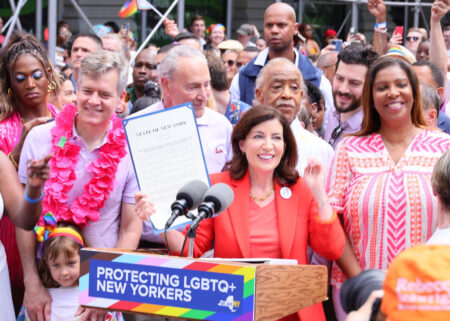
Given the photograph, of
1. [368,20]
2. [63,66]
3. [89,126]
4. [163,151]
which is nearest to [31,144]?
[89,126]

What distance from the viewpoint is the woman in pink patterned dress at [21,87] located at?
13.7 feet

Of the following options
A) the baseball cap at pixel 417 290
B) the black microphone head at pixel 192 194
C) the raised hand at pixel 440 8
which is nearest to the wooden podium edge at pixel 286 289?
the black microphone head at pixel 192 194

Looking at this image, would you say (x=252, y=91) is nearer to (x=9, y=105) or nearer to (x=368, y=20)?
(x=9, y=105)

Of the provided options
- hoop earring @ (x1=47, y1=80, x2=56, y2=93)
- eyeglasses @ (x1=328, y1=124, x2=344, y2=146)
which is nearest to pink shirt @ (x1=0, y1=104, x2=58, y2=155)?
hoop earring @ (x1=47, y1=80, x2=56, y2=93)

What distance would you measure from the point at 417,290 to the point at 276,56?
4317mm

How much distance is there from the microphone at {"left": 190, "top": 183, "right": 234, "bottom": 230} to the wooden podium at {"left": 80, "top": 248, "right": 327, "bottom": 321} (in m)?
0.18

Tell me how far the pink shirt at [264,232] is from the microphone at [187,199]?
64cm

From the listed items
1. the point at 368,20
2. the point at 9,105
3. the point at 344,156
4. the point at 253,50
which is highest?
the point at 368,20

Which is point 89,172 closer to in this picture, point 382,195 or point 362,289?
point 382,195

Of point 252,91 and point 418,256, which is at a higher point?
point 252,91

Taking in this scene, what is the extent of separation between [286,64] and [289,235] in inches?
52.2

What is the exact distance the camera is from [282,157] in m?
3.86

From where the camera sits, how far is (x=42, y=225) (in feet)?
12.5

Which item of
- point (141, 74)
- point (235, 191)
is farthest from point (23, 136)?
point (141, 74)
